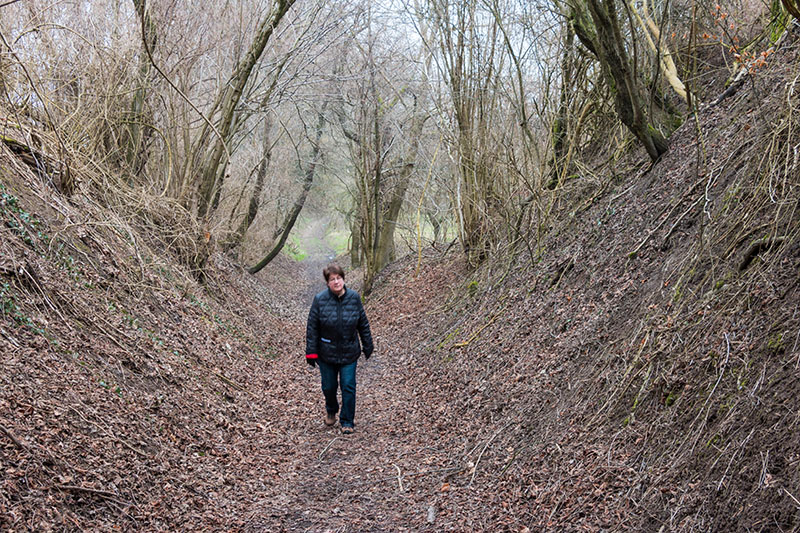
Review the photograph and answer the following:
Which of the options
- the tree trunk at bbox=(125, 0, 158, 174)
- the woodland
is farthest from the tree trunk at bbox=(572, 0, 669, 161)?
the tree trunk at bbox=(125, 0, 158, 174)

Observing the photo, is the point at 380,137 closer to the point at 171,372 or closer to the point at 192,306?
the point at 192,306

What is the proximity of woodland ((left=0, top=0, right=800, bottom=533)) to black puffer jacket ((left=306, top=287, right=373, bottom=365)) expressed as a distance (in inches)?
39.6

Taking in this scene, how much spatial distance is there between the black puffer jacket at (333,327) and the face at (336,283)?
2.6 inches

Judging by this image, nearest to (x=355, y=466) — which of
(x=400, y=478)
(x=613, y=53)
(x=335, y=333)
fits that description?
(x=400, y=478)

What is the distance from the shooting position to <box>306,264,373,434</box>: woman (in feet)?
22.2

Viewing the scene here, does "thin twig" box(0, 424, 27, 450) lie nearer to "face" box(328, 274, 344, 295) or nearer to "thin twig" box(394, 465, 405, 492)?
"thin twig" box(394, 465, 405, 492)

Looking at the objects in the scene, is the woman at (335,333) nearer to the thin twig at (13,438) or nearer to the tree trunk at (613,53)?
the thin twig at (13,438)

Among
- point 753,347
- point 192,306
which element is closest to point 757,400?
point 753,347

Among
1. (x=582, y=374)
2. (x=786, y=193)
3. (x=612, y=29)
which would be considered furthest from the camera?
(x=612, y=29)

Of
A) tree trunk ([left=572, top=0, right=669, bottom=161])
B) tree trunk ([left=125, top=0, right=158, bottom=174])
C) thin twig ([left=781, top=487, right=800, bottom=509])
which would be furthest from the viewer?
tree trunk ([left=125, top=0, right=158, bottom=174])

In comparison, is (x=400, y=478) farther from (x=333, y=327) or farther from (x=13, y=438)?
(x=13, y=438)

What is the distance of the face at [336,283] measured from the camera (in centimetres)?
672

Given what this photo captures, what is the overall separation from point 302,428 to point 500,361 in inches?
105

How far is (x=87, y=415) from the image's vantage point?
465 cm
